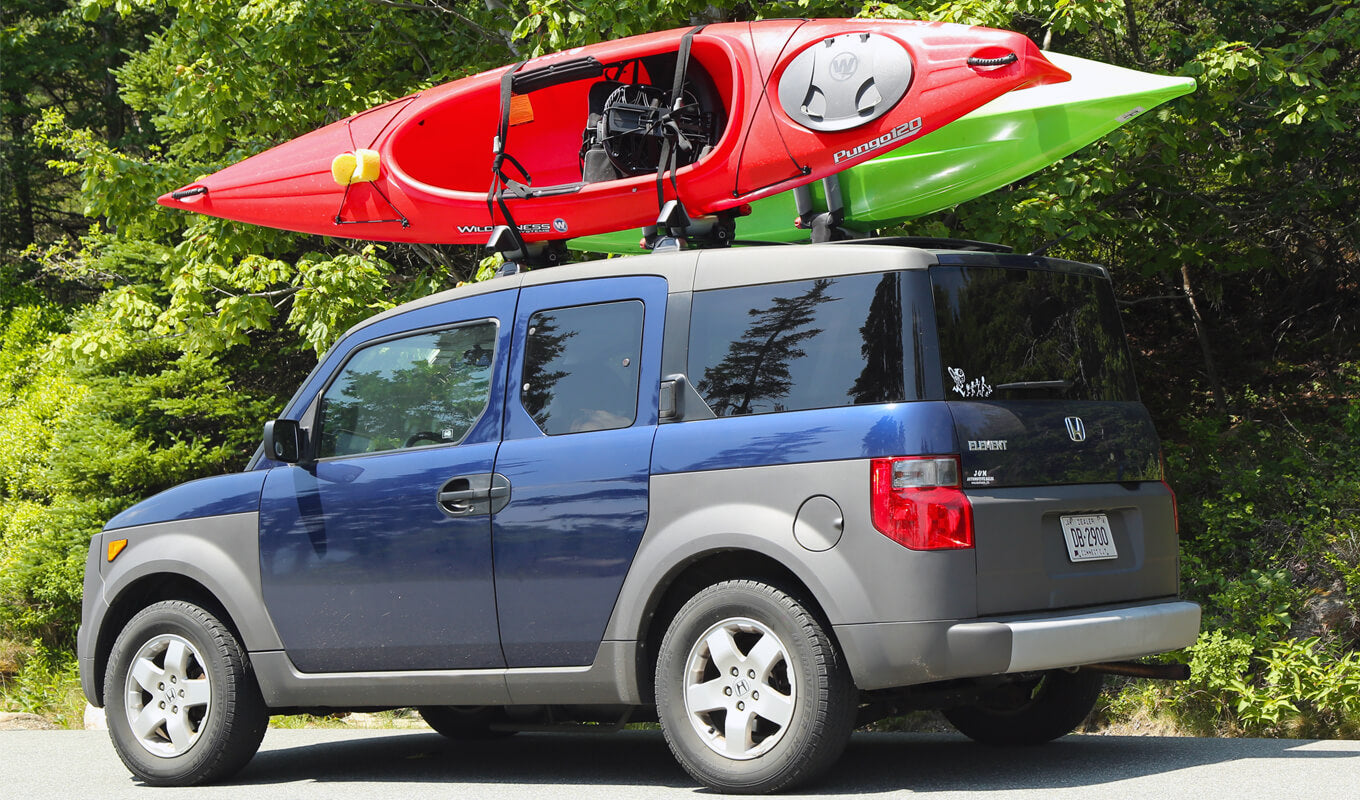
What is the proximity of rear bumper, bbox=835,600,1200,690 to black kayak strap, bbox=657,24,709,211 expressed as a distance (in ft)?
8.90

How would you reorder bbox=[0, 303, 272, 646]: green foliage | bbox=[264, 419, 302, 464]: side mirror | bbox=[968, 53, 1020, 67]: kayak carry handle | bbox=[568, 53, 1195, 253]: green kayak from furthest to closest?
bbox=[0, 303, 272, 646]: green foliage → bbox=[568, 53, 1195, 253]: green kayak → bbox=[968, 53, 1020, 67]: kayak carry handle → bbox=[264, 419, 302, 464]: side mirror

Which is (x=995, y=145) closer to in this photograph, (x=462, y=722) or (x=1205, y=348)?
(x=462, y=722)

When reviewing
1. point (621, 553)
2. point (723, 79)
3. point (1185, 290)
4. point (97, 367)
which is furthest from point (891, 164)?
point (97, 367)

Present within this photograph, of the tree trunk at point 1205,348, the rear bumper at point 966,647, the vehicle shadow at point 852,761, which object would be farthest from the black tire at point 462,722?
the tree trunk at point 1205,348

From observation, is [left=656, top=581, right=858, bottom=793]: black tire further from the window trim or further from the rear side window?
the window trim

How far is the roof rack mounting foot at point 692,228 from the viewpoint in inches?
263

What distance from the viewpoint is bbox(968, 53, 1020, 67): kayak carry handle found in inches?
267

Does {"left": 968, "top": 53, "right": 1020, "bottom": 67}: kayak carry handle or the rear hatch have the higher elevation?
{"left": 968, "top": 53, "right": 1020, "bottom": 67}: kayak carry handle

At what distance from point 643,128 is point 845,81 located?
107 cm

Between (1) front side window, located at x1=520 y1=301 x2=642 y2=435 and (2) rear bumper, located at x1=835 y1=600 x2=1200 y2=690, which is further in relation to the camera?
(1) front side window, located at x1=520 y1=301 x2=642 y2=435

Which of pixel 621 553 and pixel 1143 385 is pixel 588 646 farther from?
pixel 1143 385

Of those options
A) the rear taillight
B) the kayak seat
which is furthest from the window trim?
the rear taillight

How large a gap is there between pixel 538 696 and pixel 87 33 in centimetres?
2398

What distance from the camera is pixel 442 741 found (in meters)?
8.34
